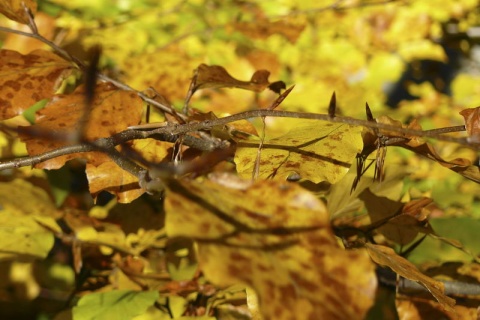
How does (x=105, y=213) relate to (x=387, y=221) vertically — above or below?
below

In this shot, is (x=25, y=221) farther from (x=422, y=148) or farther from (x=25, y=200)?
(x=422, y=148)

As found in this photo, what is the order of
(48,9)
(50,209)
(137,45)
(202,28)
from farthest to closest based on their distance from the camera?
1. (202,28)
2. (137,45)
3. (48,9)
4. (50,209)

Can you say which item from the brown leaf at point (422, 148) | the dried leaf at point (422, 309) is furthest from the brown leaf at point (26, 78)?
the dried leaf at point (422, 309)

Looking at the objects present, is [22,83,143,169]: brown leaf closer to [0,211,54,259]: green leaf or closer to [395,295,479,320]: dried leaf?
[0,211,54,259]: green leaf

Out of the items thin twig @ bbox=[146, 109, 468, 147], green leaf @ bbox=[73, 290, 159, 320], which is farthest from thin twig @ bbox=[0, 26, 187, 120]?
green leaf @ bbox=[73, 290, 159, 320]

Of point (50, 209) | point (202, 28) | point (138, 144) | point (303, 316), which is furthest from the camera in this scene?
point (202, 28)

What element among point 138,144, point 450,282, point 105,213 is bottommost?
point 105,213

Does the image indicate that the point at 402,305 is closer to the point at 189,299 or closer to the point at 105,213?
the point at 189,299

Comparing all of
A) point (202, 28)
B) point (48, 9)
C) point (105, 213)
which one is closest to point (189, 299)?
point (105, 213)
